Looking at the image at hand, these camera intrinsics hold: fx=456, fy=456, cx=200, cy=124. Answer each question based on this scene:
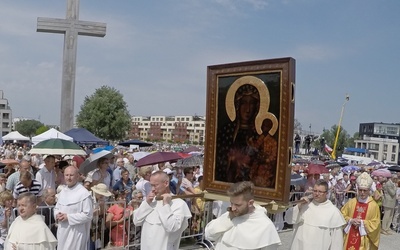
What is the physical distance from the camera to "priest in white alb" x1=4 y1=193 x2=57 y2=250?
5.05m

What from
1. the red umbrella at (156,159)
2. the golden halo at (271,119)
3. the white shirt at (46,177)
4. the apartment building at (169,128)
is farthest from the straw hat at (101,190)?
the apartment building at (169,128)

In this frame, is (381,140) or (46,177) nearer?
(46,177)

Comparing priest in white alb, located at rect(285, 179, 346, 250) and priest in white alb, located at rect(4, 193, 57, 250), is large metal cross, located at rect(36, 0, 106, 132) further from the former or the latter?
priest in white alb, located at rect(285, 179, 346, 250)

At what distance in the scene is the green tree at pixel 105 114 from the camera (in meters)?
57.3

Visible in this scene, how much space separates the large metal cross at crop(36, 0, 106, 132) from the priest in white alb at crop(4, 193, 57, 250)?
A: 18.7 feet

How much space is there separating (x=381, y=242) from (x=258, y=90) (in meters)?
7.86

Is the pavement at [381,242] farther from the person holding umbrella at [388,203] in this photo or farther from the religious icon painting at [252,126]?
the religious icon painting at [252,126]

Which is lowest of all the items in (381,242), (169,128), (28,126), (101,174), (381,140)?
(28,126)

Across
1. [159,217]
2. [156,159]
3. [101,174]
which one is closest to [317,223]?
[159,217]

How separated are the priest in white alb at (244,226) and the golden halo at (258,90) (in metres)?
1.29

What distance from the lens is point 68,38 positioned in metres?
10.6

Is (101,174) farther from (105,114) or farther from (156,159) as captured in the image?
(105,114)

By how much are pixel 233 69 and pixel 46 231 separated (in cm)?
286

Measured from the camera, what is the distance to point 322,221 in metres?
5.82
